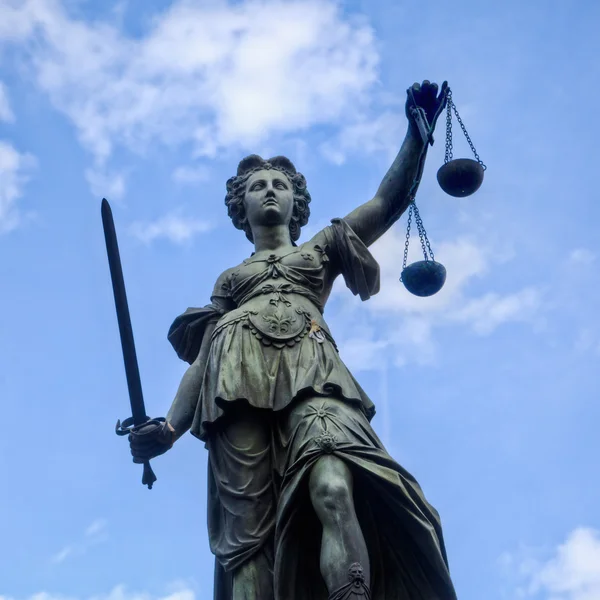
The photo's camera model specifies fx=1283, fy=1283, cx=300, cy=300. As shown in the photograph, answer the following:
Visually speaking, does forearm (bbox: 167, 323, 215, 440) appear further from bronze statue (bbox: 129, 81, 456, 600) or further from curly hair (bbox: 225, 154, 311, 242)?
curly hair (bbox: 225, 154, 311, 242)

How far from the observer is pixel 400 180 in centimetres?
1132

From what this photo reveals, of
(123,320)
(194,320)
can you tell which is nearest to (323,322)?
(194,320)

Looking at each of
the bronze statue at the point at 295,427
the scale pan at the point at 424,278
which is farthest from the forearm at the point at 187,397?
the scale pan at the point at 424,278

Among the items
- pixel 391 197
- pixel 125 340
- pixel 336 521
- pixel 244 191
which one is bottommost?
pixel 336 521

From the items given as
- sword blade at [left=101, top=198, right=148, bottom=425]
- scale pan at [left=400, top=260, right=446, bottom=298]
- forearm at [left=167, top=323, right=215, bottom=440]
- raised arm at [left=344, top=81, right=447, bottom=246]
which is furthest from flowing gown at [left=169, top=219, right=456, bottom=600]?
scale pan at [left=400, top=260, right=446, bottom=298]

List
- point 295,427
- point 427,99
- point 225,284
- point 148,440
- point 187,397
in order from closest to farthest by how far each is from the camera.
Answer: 1. point 295,427
2. point 148,440
3. point 187,397
4. point 225,284
5. point 427,99

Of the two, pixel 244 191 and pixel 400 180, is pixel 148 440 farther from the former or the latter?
pixel 400 180

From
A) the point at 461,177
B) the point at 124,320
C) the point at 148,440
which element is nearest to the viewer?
the point at 124,320

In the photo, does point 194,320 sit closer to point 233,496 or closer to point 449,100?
point 233,496

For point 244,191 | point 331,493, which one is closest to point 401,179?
A: point 244,191

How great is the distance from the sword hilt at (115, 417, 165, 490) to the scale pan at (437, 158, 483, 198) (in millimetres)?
3929

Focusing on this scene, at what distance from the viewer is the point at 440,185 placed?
12141 millimetres

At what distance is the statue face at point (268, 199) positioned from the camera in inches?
451

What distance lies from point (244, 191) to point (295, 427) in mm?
3118
